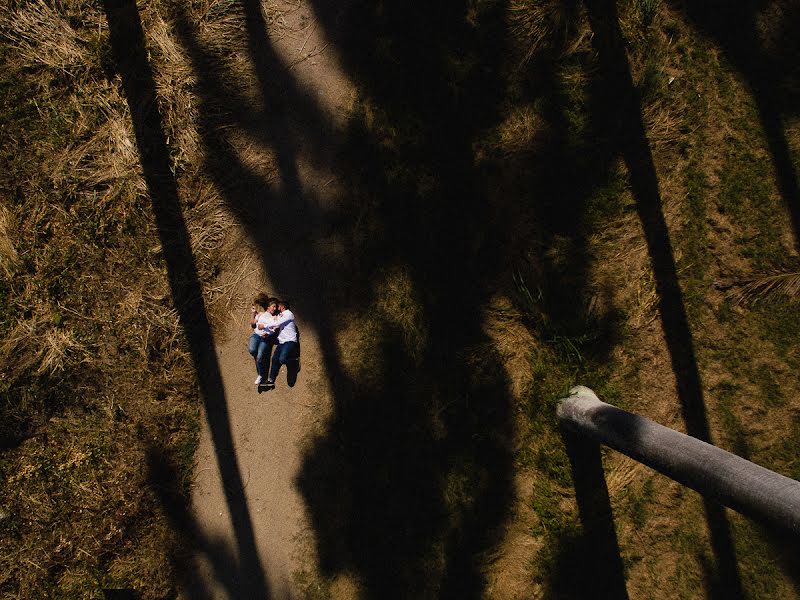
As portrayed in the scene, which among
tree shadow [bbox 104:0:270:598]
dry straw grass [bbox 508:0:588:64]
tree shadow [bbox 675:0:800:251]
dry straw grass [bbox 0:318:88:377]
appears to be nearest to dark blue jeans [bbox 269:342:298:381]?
tree shadow [bbox 104:0:270:598]

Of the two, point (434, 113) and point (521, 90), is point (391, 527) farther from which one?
point (521, 90)

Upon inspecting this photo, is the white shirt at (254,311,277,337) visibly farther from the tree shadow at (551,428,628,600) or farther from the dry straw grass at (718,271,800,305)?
the dry straw grass at (718,271,800,305)

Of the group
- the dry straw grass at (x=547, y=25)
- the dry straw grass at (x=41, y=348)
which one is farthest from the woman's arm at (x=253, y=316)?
the dry straw grass at (x=547, y=25)

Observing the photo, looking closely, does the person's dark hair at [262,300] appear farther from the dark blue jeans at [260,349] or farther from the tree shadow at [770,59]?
the tree shadow at [770,59]

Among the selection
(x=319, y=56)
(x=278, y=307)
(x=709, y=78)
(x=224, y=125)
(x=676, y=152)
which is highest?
(x=319, y=56)

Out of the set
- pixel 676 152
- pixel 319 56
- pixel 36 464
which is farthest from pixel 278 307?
pixel 676 152

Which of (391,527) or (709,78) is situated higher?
(709,78)
